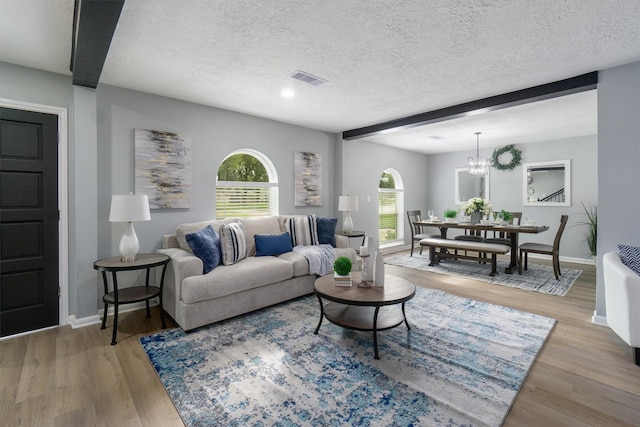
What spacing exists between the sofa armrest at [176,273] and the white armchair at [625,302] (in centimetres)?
355

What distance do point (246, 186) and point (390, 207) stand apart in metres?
3.95

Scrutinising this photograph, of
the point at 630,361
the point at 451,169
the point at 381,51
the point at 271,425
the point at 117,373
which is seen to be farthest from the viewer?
the point at 451,169

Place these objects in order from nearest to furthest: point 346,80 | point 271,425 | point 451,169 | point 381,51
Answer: point 271,425 → point 381,51 → point 346,80 → point 451,169

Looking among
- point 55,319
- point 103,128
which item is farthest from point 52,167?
point 55,319

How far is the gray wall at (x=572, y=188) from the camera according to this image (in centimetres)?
579

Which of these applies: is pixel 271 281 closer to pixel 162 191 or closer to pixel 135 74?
pixel 162 191

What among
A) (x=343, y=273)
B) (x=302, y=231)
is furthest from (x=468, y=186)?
(x=343, y=273)

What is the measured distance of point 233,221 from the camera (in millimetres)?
3934

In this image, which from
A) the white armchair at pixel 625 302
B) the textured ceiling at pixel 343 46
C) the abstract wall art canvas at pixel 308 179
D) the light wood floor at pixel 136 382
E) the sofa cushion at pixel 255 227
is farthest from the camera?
the abstract wall art canvas at pixel 308 179

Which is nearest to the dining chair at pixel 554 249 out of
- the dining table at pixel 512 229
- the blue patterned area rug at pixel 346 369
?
the dining table at pixel 512 229

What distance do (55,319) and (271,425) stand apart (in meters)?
2.72

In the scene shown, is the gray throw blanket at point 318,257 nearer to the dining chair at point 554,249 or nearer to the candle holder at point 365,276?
the candle holder at point 365,276

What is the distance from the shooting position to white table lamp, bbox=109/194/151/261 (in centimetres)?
279

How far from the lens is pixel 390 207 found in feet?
23.7
